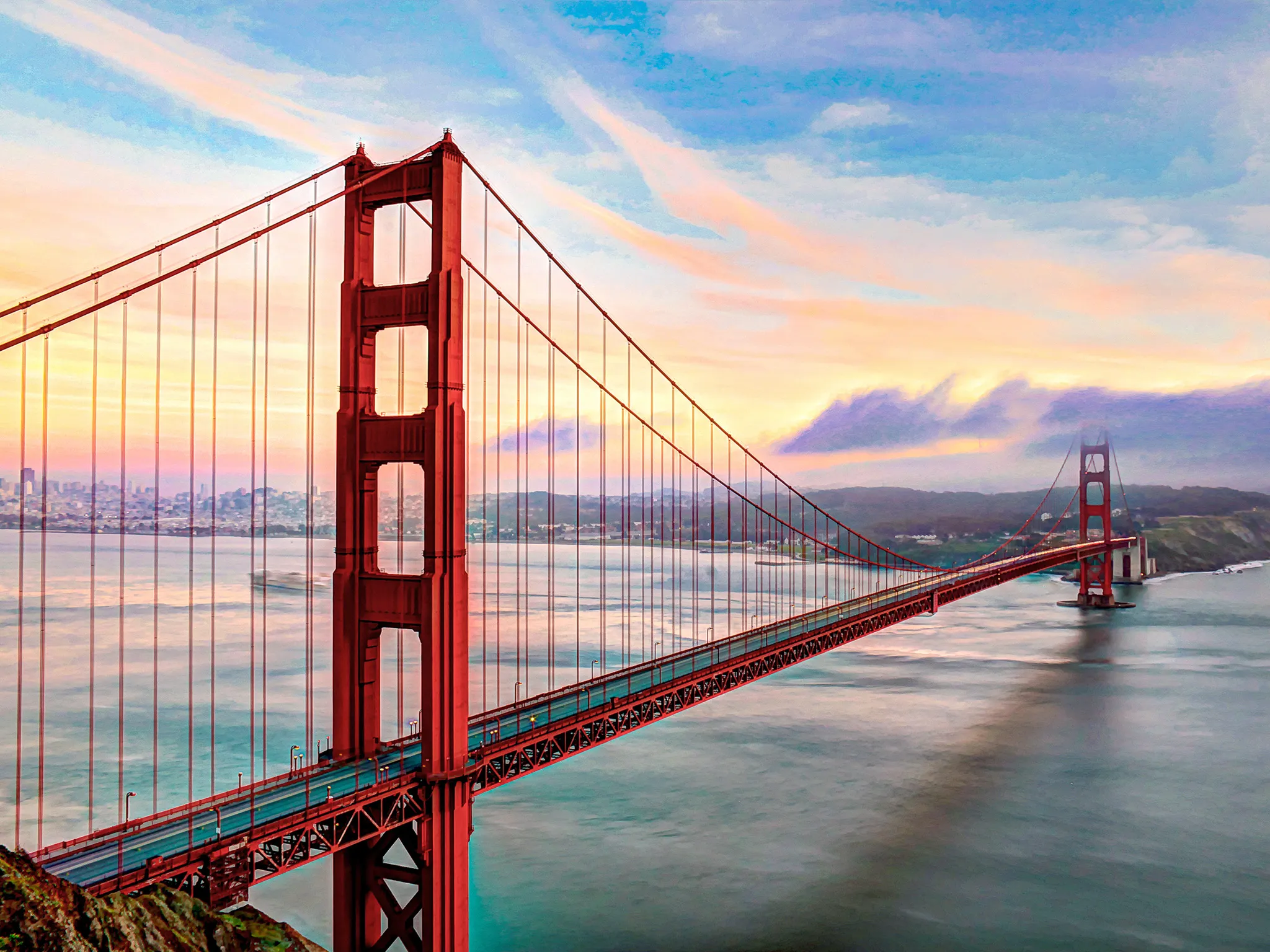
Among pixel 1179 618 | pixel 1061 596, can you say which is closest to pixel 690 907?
pixel 1179 618

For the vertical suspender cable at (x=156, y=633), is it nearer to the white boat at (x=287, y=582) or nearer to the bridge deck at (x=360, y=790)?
the bridge deck at (x=360, y=790)

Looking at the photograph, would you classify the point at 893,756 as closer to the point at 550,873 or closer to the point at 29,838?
the point at 550,873

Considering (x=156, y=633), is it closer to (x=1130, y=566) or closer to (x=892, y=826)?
(x=892, y=826)

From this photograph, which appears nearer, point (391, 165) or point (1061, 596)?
point (391, 165)

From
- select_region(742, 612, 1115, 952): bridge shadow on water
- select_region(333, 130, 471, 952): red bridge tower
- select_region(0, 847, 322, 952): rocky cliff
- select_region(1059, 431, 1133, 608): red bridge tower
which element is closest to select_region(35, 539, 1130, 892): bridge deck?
select_region(0, 847, 322, 952): rocky cliff

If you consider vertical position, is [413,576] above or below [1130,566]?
above

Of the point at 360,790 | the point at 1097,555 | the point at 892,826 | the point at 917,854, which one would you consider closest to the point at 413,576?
the point at 360,790

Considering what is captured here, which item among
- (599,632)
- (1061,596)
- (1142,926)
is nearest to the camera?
(1142,926)
